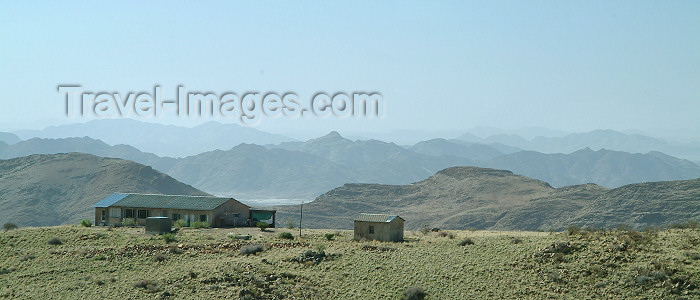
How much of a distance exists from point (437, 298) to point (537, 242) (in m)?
10.6

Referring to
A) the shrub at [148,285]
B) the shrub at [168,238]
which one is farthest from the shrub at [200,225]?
the shrub at [148,285]

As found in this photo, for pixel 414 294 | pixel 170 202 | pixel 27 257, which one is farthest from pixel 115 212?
pixel 414 294

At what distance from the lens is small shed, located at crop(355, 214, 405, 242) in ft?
173

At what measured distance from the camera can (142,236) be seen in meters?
54.1

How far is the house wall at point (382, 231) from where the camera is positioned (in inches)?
2074

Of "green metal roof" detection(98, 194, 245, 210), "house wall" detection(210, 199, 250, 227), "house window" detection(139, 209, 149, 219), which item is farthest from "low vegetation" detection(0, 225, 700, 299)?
"house window" detection(139, 209, 149, 219)

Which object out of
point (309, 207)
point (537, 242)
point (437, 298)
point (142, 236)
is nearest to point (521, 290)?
point (437, 298)

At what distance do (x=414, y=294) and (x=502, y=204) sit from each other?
107m

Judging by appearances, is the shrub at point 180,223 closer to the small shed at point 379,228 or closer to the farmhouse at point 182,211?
the farmhouse at point 182,211

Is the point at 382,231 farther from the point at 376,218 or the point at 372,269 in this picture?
the point at 372,269

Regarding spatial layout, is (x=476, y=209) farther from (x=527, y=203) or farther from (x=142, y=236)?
(x=142, y=236)

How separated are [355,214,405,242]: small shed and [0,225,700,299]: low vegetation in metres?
2.66

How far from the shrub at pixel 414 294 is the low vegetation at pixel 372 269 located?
0.06m

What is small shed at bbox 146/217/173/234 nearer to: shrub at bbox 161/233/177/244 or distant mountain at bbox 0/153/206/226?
shrub at bbox 161/233/177/244
